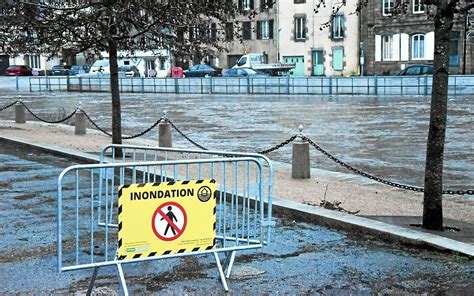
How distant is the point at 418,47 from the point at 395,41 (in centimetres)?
188

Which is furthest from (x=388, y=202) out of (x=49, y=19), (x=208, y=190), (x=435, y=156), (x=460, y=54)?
(x=460, y=54)

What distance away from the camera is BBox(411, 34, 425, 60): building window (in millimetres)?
56109

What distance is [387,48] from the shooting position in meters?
57.8

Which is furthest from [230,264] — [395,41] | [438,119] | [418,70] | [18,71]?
[18,71]

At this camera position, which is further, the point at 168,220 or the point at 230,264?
the point at 230,264

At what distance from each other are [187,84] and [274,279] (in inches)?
1663

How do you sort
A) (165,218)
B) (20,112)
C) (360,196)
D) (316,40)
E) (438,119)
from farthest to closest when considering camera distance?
(316,40), (20,112), (360,196), (438,119), (165,218)

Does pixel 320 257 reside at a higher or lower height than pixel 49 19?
lower

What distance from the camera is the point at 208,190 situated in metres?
6.43

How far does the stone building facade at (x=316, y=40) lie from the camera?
5981 cm

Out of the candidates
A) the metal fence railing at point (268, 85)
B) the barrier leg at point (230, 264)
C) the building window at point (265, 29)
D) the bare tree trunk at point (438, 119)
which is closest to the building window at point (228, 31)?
the bare tree trunk at point (438, 119)

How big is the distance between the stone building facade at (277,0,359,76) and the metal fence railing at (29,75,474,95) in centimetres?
1547

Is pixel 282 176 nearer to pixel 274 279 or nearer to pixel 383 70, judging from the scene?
pixel 274 279

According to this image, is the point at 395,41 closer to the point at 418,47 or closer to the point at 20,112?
the point at 418,47
